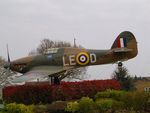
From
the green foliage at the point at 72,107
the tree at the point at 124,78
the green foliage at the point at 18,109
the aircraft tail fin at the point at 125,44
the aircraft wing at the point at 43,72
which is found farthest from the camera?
the tree at the point at 124,78

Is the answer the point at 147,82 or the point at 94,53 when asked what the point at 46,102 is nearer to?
the point at 94,53

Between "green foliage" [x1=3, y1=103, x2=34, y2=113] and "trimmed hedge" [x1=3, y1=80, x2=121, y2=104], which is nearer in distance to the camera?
"green foliage" [x1=3, y1=103, x2=34, y2=113]

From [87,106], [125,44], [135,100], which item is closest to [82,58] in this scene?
[125,44]

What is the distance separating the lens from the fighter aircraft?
23.1 metres

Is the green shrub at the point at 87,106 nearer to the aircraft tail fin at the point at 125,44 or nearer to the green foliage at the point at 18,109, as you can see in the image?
the green foliage at the point at 18,109

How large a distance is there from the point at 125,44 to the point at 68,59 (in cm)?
391

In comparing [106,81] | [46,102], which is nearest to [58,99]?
[46,102]

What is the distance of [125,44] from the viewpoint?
23938 millimetres

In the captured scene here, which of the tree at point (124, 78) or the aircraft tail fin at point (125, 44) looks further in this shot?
the tree at point (124, 78)

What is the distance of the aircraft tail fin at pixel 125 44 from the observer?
77.0 ft

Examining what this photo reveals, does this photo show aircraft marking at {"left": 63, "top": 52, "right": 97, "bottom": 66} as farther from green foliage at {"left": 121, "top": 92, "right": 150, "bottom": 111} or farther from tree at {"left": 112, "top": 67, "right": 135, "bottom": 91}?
tree at {"left": 112, "top": 67, "right": 135, "bottom": 91}

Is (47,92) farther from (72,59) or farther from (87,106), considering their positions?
(87,106)

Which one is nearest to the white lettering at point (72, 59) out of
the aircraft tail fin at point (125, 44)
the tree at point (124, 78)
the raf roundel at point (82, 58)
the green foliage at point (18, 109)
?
the raf roundel at point (82, 58)

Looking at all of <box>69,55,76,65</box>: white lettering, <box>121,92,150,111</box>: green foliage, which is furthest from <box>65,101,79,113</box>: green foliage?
<box>69,55,76,65</box>: white lettering
